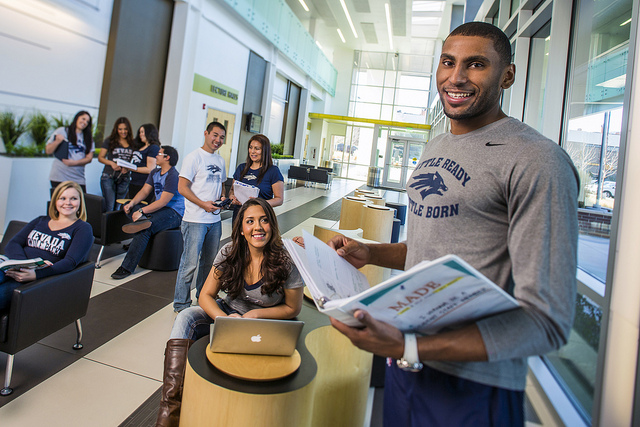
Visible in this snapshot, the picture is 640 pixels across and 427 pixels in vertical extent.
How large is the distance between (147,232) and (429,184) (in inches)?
171

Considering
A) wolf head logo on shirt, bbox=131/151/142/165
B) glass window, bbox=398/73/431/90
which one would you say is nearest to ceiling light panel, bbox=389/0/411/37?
glass window, bbox=398/73/431/90

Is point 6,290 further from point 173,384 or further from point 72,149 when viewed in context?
point 72,149

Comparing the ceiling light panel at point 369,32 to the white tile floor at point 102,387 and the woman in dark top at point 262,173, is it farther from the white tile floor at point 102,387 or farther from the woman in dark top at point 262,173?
the white tile floor at point 102,387

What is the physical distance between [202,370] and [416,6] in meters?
20.0

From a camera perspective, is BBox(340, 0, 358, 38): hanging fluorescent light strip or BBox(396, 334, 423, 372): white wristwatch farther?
BBox(340, 0, 358, 38): hanging fluorescent light strip

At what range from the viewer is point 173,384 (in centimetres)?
202

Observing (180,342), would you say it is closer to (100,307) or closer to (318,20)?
(100,307)

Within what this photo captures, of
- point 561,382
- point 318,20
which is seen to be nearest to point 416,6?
point 318,20

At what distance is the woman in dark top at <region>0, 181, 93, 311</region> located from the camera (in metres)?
2.97

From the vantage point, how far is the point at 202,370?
1.62 m

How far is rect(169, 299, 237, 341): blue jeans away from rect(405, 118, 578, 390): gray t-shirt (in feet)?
5.12

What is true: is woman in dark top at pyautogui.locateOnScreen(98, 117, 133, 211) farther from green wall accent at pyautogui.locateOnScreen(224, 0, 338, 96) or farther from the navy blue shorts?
the navy blue shorts

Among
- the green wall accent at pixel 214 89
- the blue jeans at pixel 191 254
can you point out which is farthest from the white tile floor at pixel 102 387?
the green wall accent at pixel 214 89

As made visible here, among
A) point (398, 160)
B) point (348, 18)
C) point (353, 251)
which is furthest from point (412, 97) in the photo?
point (353, 251)
